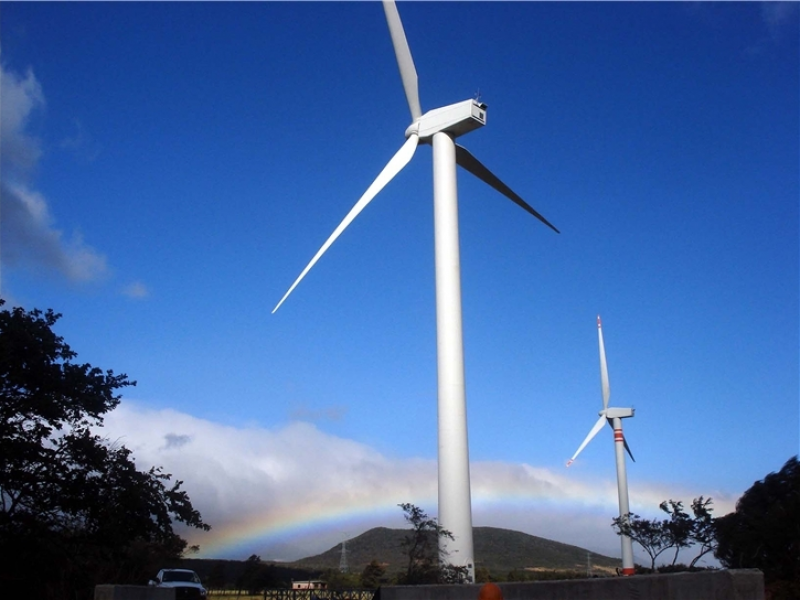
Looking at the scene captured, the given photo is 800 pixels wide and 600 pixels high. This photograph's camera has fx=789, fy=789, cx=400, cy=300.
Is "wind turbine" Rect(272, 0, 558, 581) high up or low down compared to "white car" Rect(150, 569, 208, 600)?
up

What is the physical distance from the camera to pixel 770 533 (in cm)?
3148

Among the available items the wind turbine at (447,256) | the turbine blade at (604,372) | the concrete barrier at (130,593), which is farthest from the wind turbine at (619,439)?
the concrete barrier at (130,593)

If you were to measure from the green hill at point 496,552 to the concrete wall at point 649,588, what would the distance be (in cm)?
10552

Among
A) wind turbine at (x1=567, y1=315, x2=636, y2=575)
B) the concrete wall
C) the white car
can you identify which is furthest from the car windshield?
wind turbine at (x1=567, y1=315, x2=636, y2=575)

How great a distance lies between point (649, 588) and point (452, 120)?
26.5 m

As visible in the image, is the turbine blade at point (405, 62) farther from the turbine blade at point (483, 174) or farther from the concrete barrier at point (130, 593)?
the concrete barrier at point (130, 593)

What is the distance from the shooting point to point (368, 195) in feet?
114

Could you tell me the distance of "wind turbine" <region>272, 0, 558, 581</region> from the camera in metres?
28.6

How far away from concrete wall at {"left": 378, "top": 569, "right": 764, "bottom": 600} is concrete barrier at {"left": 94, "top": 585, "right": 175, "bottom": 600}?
20.5 ft

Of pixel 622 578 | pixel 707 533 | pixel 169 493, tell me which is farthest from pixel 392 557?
pixel 622 578

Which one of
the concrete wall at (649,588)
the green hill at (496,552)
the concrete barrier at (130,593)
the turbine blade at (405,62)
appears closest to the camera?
the concrete wall at (649,588)

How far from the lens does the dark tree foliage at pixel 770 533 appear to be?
77.3 feet

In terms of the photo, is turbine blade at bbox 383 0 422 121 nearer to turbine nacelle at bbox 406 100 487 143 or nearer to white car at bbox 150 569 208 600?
turbine nacelle at bbox 406 100 487 143

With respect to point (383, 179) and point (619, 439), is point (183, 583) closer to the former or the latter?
point (383, 179)
